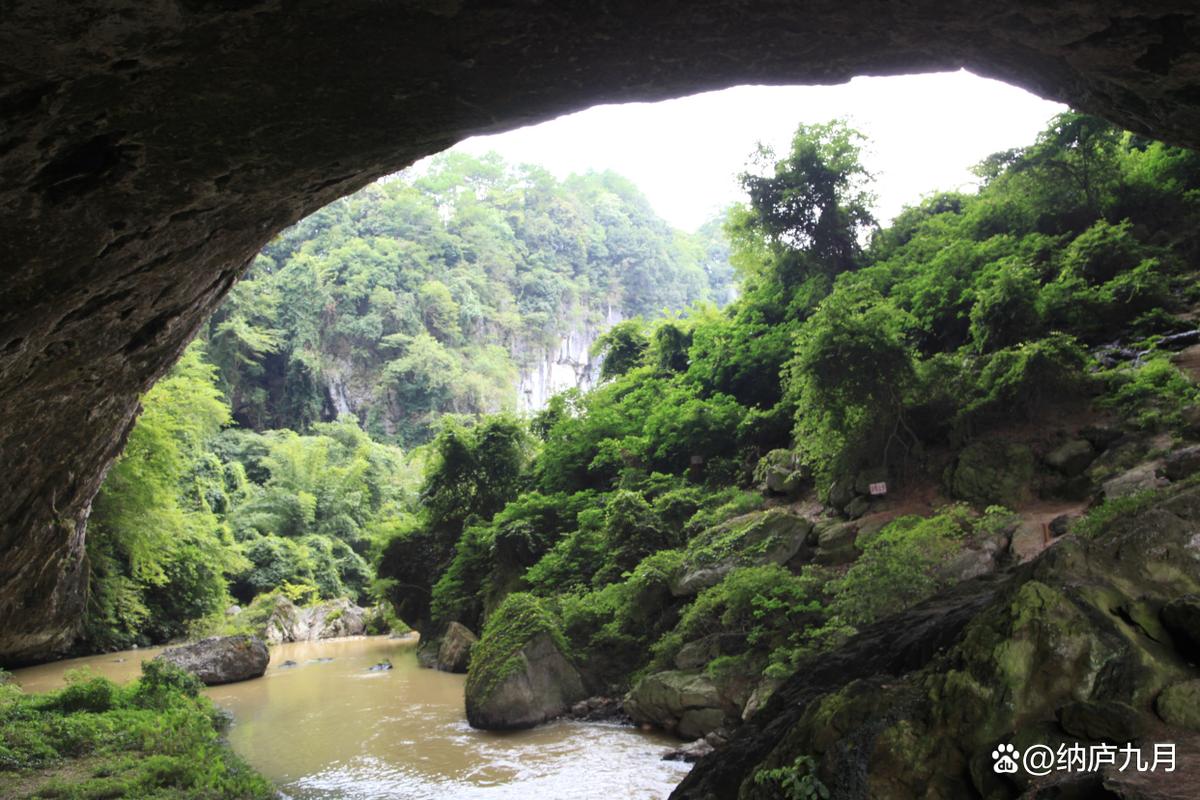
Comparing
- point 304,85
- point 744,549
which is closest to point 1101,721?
point 304,85

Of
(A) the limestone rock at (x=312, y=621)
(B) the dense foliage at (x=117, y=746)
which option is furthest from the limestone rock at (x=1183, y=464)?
(A) the limestone rock at (x=312, y=621)

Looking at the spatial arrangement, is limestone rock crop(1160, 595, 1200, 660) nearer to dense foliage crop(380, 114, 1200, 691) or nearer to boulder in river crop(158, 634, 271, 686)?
dense foliage crop(380, 114, 1200, 691)

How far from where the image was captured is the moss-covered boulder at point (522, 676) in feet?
33.2

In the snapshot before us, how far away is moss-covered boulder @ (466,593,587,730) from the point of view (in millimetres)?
10109

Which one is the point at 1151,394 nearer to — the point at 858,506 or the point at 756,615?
the point at 858,506

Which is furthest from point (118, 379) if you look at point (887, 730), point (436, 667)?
point (436, 667)

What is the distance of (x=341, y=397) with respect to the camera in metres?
47.5

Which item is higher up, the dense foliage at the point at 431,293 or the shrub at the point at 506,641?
the dense foliage at the point at 431,293

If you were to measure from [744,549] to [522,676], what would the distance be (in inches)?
146

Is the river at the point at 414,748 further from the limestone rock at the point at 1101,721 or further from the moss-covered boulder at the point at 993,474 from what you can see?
the moss-covered boulder at the point at 993,474

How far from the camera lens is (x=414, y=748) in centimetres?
951

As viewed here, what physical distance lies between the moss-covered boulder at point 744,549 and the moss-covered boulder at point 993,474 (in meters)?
2.19

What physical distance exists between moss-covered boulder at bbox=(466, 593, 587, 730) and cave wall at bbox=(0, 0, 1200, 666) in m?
7.11

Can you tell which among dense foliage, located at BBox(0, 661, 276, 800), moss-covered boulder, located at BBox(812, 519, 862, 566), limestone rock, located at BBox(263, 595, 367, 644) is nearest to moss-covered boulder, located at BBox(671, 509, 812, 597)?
moss-covered boulder, located at BBox(812, 519, 862, 566)
